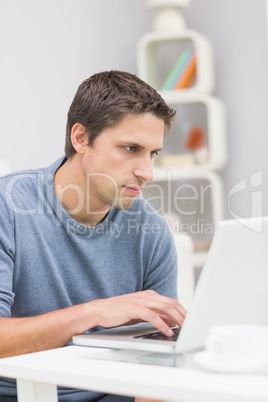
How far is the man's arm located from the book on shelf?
2.59 m

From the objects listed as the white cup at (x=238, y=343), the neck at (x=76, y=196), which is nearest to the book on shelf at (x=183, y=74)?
the neck at (x=76, y=196)

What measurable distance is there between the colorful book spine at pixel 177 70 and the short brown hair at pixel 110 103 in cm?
200

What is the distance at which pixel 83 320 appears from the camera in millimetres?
1068

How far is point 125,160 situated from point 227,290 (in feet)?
1.99

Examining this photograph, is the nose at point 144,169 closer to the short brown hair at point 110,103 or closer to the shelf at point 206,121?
the short brown hair at point 110,103

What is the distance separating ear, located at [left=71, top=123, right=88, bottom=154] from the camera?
1.55 meters

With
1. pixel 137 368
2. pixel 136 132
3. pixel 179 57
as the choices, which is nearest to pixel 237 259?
pixel 137 368

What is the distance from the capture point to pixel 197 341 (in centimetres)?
90

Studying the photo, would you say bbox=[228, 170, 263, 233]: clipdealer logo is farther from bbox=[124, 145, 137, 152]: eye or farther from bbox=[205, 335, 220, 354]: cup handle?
bbox=[205, 335, 220, 354]: cup handle

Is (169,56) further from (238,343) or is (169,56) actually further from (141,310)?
(238,343)

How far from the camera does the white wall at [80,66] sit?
329 centimetres

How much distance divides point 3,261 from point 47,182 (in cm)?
27

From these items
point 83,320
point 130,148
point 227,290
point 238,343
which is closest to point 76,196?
point 130,148

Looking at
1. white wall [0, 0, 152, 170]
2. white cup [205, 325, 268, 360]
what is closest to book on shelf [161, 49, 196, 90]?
white wall [0, 0, 152, 170]
